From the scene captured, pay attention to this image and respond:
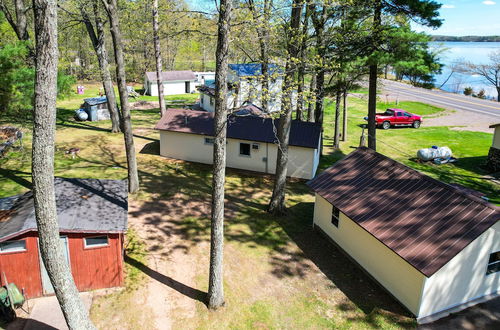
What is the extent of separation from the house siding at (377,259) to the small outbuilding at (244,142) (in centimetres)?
602

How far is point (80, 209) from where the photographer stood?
11.4m

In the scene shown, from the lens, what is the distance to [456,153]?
27.4 m

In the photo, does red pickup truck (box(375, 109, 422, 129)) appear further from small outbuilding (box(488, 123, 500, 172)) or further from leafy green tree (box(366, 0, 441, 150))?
leafy green tree (box(366, 0, 441, 150))

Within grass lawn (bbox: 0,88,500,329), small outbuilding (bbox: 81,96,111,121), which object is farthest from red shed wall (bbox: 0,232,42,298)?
small outbuilding (bbox: 81,96,111,121)

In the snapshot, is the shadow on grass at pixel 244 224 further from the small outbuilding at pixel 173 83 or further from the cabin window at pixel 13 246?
the small outbuilding at pixel 173 83

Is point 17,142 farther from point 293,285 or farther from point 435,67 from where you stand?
point 435,67

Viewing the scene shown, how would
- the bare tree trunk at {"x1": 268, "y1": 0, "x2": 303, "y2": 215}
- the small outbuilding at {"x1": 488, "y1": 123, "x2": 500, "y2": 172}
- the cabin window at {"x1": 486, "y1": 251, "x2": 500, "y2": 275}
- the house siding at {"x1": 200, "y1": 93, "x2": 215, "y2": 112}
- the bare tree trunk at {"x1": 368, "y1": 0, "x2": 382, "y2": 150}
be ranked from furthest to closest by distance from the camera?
1. the house siding at {"x1": 200, "y1": 93, "x2": 215, "y2": 112}
2. the small outbuilding at {"x1": 488, "y1": 123, "x2": 500, "y2": 172}
3. the bare tree trunk at {"x1": 368, "y1": 0, "x2": 382, "y2": 150}
4. the bare tree trunk at {"x1": 268, "y1": 0, "x2": 303, "y2": 215}
5. the cabin window at {"x1": 486, "y1": 251, "x2": 500, "y2": 275}

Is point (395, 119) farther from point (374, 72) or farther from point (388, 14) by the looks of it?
point (388, 14)

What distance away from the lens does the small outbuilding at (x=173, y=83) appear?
161ft

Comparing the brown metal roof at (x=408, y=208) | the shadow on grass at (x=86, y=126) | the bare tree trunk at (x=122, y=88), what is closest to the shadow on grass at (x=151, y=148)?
the shadow on grass at (x=86, y=126)

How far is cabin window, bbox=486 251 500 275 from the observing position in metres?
11.4

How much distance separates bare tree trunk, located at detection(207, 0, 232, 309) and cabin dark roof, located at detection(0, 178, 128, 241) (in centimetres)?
295

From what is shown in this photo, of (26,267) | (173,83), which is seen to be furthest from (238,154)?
(173,83)

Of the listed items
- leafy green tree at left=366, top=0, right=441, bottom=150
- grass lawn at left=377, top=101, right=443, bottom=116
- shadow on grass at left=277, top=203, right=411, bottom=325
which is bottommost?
shadow on grass at left=277, top=203, right=411, bottom=325
